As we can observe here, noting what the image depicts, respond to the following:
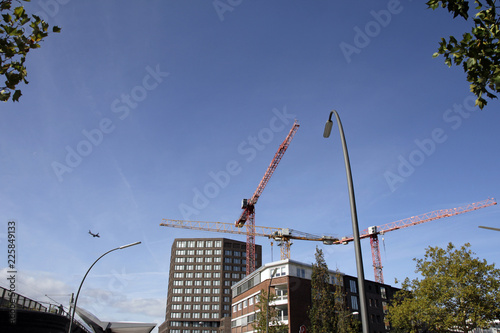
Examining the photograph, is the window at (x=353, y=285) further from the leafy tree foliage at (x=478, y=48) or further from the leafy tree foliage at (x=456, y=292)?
the leafy tree foliage at (x=478, y=48)

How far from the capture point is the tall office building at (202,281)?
12281cm

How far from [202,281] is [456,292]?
356 feet

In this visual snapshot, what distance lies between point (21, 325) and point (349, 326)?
104 feet

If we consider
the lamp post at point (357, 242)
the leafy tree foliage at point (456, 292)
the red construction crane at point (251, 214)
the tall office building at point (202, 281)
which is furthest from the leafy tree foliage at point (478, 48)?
the tall office building at point (202, 281)

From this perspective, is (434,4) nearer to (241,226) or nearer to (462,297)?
(462,297)

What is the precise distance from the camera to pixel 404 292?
38.2 meters

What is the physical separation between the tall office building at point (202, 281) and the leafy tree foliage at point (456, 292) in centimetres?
9743

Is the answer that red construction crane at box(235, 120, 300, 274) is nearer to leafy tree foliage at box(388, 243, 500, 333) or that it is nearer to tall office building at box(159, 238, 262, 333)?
tall office building at box(159, 238, 262, 333)

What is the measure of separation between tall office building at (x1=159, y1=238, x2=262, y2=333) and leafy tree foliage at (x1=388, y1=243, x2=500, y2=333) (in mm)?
97426

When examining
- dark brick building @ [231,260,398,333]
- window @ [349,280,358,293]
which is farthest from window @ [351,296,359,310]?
window @ [349,280,358,293]

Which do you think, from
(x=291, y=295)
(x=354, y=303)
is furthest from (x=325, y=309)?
(x=354, y=303)

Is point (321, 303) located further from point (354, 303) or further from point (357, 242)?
point (357, 242)

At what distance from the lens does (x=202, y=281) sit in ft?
425

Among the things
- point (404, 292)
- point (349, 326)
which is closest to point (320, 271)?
point (349, 326)
